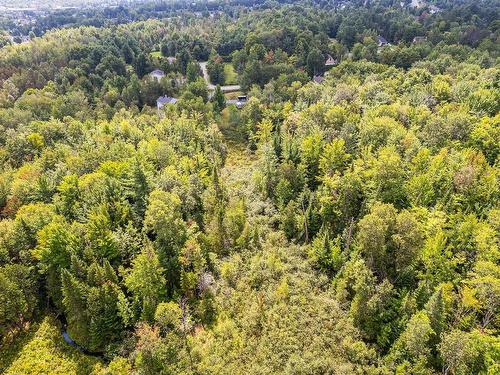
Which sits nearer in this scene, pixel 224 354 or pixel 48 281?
pixel 224 354

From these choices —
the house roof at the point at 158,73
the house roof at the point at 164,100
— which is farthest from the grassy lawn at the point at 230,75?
the house roof at the point at 164,100

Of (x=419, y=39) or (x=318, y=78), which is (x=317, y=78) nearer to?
(x=318, y=78)

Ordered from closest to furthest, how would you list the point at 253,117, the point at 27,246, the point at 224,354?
1. the point at 224,354
2. the point at 27,246
3. the point at 253,117

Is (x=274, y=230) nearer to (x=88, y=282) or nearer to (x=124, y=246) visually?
(x=124, y=246)

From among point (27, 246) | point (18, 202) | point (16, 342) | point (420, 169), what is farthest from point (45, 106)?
point (420, 169)

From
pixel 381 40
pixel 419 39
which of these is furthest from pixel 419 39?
pixel 381 40

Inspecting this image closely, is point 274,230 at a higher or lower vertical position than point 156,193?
lower

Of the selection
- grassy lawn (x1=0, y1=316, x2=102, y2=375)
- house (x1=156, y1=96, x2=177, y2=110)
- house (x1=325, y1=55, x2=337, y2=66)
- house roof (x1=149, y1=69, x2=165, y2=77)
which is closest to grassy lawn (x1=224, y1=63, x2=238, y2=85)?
house roof (x1=149, y1=69, x2=165, y2=77)

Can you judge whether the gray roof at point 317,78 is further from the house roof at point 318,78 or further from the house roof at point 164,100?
the house roof at point 164,100
